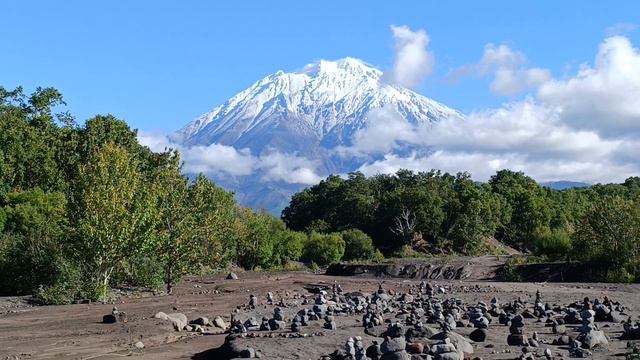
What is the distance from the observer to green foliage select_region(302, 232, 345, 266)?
77.0 metres

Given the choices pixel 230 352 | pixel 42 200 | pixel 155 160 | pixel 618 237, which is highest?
pixel 155 160

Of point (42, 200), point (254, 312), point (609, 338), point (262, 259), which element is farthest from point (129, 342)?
point (262, 259)

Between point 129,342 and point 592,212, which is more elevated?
point 592,212

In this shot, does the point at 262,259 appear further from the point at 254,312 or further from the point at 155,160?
the point at 254,312

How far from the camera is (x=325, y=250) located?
252 feet

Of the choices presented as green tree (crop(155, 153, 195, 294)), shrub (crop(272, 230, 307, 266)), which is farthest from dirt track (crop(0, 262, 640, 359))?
shrub (crop(272, 230, 307, 266))

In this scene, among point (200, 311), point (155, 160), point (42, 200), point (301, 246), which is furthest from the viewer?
point (301, 246)

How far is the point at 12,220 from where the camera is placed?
150 ft

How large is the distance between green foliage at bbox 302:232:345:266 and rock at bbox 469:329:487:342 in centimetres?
6037

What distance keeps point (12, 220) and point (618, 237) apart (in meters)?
39.5

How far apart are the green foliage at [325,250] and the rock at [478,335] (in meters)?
60.4

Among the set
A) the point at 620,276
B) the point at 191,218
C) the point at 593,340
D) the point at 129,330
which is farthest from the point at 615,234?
the point at 129,330

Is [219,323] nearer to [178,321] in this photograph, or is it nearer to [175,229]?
[178,321]

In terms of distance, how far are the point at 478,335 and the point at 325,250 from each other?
60.9m
